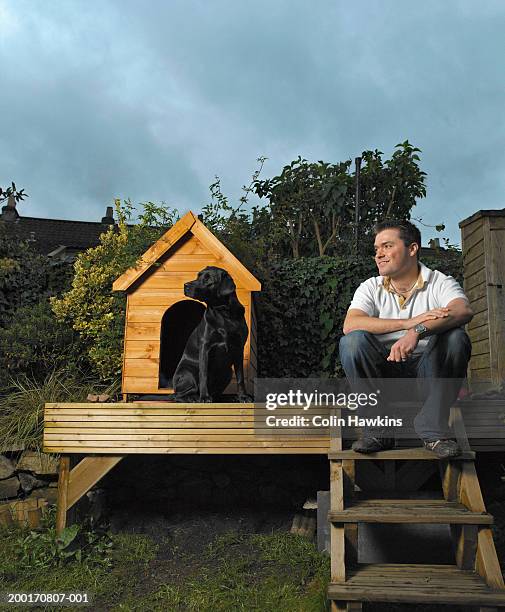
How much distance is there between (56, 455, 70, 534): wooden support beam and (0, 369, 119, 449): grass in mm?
877

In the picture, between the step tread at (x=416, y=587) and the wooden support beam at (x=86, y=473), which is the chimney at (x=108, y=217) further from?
the step tread at (x=416, y=587)

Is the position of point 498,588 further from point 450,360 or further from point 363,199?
point 363,199

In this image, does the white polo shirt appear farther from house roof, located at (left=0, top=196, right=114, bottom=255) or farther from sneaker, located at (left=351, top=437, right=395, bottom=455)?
house roof, located at (left=0, top=196, right=114, bottom=255)

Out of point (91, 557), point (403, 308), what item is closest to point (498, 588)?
point (403, 308)

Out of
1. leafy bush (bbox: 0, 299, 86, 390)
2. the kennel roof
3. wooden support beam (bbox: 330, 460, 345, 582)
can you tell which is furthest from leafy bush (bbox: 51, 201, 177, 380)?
wooden support beam (bbox: 330, 460, 345, 582)

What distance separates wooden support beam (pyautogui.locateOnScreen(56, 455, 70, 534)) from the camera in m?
3.35

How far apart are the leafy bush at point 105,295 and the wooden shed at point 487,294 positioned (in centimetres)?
302

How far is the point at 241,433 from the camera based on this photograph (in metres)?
3.30

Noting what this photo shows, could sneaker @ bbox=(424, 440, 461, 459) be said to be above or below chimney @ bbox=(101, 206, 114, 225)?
below

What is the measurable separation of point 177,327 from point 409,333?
8.41ft

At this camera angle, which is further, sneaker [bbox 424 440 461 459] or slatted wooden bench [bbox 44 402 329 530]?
slatted wooden bench [bbox 44 402 329 530]

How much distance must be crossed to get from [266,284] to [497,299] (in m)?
2.21

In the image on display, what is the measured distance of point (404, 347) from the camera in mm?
2619

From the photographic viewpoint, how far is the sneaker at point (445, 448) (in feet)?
8.41
